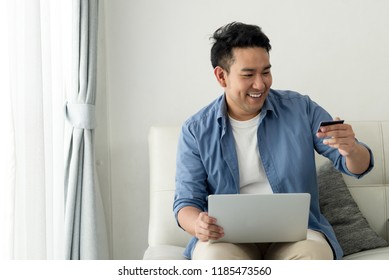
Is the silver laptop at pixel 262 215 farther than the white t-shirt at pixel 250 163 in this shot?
No

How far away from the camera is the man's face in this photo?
79.0 inches

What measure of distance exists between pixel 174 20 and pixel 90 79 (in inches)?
24.2

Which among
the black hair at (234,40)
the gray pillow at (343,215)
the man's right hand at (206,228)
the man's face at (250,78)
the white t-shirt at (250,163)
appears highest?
the black hair at (234,40)

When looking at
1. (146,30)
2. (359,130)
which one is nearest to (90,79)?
(146,30)

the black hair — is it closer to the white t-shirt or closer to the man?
the man

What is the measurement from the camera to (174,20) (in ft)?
9.41

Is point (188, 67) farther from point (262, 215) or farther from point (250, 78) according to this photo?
Result: point (262, 215)

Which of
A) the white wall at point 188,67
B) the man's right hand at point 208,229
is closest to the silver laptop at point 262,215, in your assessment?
the man's right hand at point 208,229

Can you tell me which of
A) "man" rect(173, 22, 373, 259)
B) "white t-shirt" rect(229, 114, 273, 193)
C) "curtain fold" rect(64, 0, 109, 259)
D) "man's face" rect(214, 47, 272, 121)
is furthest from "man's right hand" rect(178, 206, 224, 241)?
"curtain fold" rect(64, 0, 109, 259)

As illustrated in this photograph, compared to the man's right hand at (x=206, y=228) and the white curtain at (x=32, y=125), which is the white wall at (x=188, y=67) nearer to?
the white curtain at (x=32, y=125)

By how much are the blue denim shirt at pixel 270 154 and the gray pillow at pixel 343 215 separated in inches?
8.2

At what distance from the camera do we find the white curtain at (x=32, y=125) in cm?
189
